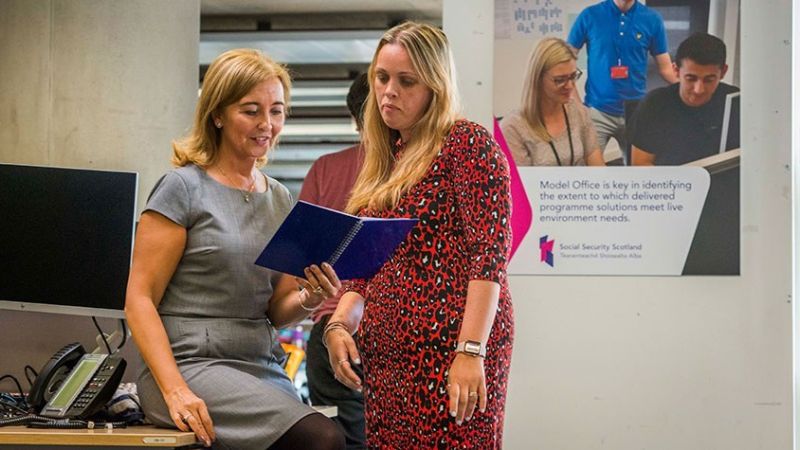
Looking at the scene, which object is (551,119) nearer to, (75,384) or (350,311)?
(350,311)

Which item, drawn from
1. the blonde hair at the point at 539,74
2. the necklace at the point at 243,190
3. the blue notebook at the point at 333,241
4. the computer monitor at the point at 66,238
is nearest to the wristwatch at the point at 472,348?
the blue notebook at the point at 333,241

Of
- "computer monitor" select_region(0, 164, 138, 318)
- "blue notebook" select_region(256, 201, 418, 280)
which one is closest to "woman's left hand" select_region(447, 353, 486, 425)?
"blue notebook" select_region(256, 201, 418, 280)

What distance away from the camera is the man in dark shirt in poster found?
429 centimetres

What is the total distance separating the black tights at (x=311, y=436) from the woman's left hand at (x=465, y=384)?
396 mm

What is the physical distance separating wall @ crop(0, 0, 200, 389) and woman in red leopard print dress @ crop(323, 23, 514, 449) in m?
2.35

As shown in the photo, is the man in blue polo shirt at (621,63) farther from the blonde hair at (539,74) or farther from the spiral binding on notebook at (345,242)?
the spiral binding on notebook at (345,242)

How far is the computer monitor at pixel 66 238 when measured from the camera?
3.32m

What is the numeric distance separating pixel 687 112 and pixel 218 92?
7.05 ft

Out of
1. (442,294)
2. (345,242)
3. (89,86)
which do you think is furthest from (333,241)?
(89,86)

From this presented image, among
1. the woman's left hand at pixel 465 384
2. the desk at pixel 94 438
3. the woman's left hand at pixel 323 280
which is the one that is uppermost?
the woman's left hand at pixel 323 280

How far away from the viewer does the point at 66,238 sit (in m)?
3.35

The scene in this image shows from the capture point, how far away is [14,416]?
9.57 ft

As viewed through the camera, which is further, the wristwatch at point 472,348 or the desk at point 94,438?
the desk at point 94,438

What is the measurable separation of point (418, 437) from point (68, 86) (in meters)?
2.91
